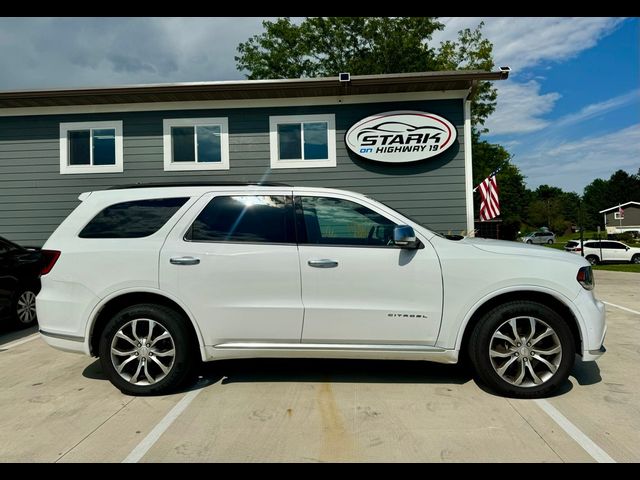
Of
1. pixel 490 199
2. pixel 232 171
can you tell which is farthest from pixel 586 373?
pixel 490 199

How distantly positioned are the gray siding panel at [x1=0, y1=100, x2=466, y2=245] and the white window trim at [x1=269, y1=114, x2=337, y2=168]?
0.34ft

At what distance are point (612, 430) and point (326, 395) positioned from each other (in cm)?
213

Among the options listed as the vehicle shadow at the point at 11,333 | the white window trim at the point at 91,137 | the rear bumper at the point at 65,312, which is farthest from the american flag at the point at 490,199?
the vehicle shadow at the point at 11,333

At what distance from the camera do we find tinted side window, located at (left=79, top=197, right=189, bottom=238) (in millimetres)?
3689

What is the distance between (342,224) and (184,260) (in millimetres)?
1423

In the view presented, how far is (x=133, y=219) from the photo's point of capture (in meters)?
3.74

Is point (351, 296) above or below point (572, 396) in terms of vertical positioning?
above

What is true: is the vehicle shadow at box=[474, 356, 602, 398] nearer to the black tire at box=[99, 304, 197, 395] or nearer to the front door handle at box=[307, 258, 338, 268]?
the front door handle at box=[307, 258, 338, 268]

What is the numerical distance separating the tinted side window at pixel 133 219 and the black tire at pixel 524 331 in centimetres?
289

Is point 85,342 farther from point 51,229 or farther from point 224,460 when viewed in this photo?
point 51,229

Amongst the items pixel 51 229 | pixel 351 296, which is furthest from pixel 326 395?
pixel 51 229

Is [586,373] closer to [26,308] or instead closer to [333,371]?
[333,371]

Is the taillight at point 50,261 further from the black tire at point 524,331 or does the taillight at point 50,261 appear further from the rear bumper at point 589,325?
the rear bumper at point 589,325
